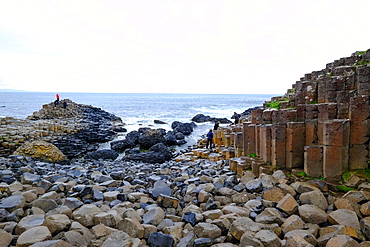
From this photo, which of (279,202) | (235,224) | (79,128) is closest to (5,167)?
(235,224)

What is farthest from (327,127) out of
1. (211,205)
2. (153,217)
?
(153,217)

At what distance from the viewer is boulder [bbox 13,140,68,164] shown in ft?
38.4

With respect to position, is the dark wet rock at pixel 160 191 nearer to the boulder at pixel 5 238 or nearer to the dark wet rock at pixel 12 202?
the dark wet rock at pixel 12 202

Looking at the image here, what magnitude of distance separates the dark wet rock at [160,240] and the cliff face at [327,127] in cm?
376

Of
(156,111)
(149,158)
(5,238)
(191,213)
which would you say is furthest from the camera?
(156,111)

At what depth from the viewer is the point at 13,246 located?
3654mm

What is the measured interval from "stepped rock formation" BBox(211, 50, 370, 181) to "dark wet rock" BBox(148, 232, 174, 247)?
3755mm

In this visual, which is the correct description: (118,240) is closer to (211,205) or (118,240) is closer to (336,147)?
(211,205)

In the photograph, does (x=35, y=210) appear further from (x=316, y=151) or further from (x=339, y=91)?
Result: (x=339, y=91)

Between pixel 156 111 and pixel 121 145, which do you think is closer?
pixel 121 145

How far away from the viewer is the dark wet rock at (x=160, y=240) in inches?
155

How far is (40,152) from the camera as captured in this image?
39.1 ft

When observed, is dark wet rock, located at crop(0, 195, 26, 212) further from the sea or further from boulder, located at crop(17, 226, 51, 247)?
the sea

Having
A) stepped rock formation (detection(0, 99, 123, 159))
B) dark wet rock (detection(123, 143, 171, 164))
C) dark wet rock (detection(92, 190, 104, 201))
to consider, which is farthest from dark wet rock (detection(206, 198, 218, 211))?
stepped rock formation (detection(0, 99, 123, 159))
